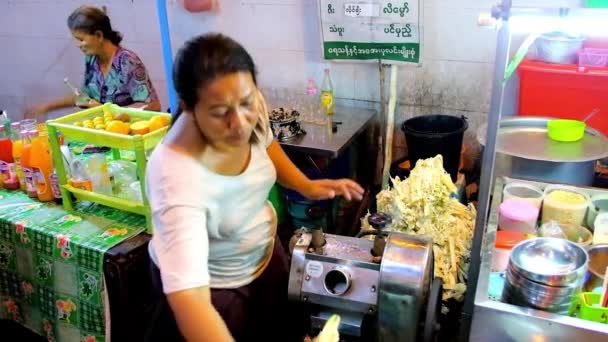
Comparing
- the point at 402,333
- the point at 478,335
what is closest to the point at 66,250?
the point at 402,333

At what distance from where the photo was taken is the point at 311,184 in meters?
1.76

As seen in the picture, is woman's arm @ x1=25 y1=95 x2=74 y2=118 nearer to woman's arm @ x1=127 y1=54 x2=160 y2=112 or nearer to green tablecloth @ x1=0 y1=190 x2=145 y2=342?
woman's arm @ x1=127 y1=54 x2=160 y2=112

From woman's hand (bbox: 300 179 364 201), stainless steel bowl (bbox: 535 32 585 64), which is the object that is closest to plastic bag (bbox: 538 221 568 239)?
woman's hand (bbox: 300 179 364 201)

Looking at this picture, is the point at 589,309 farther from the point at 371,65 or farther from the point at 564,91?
the point at 371,65

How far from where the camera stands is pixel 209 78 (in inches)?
45.6

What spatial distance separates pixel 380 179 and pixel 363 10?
1037 mm

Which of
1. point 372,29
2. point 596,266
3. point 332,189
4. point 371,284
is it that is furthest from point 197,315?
point 372,29

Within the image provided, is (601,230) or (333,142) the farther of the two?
(333,142)

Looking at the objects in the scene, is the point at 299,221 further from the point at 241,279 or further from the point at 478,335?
the point at 478,335

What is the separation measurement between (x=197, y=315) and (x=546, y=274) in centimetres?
80

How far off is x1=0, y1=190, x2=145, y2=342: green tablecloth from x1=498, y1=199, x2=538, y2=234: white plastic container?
1306 mm

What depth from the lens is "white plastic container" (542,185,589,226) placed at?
1572mm

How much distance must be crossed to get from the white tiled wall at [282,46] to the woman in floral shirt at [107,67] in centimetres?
53

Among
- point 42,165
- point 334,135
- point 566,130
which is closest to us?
point 566,130
